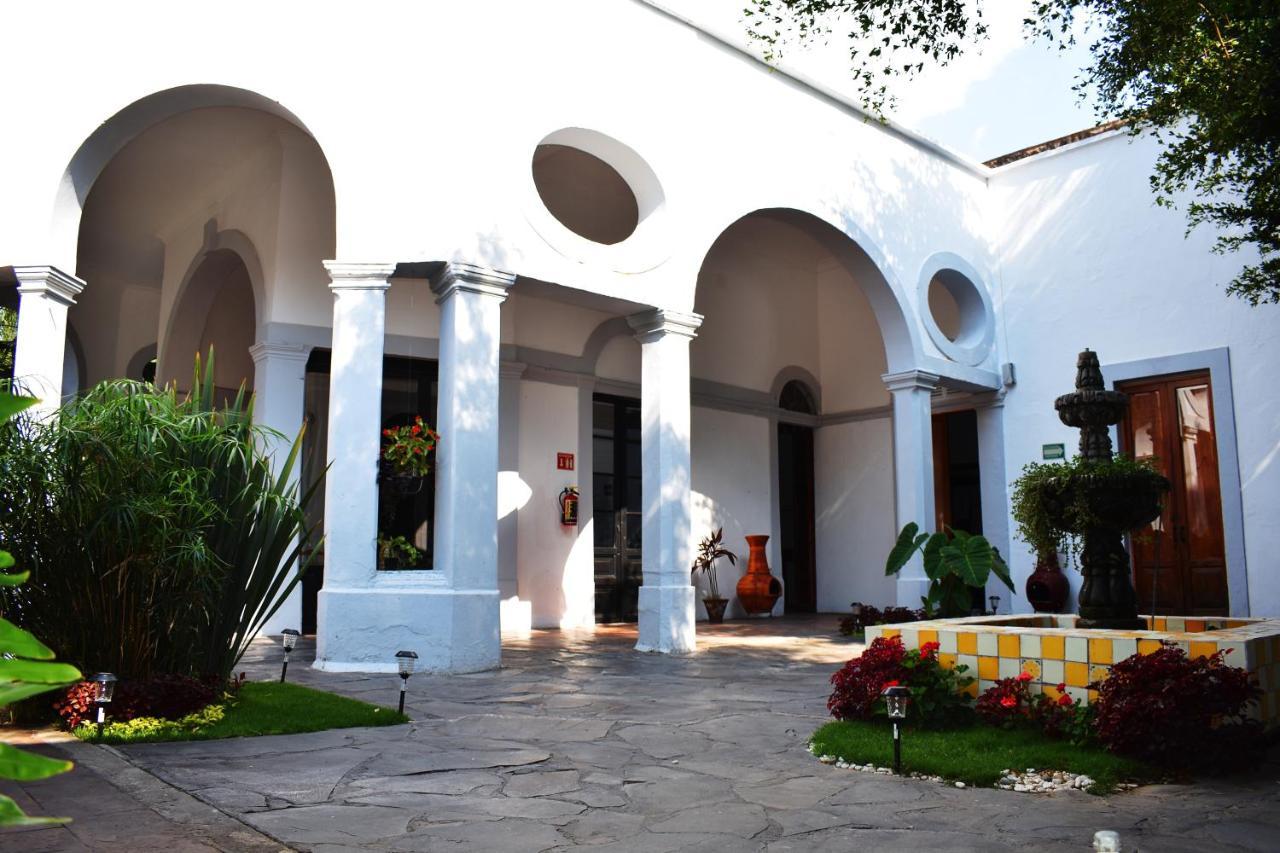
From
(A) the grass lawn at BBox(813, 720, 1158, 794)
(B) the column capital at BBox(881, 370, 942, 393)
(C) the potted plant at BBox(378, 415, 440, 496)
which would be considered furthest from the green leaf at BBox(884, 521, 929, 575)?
(A) the grass lawn at BBox(813, 720, 1158, 794)

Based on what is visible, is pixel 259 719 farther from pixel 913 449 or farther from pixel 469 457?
pixel 913 449

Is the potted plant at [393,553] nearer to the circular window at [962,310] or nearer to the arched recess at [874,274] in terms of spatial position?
the arched recess at [874,274]

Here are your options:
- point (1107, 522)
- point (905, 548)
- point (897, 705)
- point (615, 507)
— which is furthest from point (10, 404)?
point (615, 507)

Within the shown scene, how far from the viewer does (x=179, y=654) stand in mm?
6055

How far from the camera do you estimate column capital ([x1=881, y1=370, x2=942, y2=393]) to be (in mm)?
12837

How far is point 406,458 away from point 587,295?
245 centimetres

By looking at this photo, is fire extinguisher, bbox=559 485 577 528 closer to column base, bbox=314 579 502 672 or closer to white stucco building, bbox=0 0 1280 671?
white stucco building, bbox=0 0 1280 671

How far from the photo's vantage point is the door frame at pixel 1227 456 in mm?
11742

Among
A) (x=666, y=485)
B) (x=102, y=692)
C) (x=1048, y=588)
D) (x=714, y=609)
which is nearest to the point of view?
(x=102, y=692)

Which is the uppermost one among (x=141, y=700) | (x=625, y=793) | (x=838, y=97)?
(x=838, y=97)

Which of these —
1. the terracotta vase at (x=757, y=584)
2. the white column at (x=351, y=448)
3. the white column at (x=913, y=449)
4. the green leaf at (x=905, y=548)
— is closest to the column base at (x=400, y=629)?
the white column at (x=351, y=448)

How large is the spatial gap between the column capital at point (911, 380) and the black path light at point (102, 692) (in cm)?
986

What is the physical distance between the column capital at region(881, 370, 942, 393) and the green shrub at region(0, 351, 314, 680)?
875 centimetres

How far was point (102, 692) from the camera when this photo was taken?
200 inches
